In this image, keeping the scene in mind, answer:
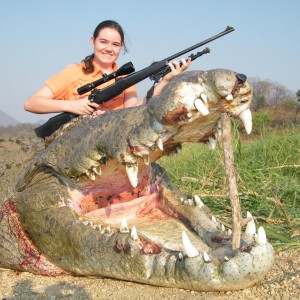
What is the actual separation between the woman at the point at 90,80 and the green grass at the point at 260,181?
107cm

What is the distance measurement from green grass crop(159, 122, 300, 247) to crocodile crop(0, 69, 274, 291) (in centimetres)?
62

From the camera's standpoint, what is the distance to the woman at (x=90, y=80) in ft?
13.2

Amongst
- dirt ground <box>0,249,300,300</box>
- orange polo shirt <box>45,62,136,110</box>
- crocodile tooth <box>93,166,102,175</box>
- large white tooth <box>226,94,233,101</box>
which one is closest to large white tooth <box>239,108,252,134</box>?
large white tooth <box>226,94,233,101</box>

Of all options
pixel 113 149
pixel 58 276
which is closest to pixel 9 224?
pixel 58 276

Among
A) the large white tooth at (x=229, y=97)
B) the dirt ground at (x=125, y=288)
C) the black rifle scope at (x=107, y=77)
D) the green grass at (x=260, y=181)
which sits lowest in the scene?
the green grass at (x=260, y=181)

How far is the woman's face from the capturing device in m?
4.42

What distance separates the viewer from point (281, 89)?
34.0m

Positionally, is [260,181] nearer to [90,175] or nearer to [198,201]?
[198,201]

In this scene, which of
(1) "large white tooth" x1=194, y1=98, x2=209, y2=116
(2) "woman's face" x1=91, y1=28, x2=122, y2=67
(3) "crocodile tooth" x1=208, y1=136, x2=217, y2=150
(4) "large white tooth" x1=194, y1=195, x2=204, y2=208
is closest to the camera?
(1) "large white tooth" x1=194, y1=98, x2=209, y2=116

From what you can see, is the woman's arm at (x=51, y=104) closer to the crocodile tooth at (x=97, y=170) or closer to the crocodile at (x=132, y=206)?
the crocodile at (x=132, y=206)

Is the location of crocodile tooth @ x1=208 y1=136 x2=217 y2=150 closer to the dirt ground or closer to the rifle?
the dirt ground

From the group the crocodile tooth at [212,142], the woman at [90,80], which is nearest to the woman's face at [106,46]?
the woman at [90,80]

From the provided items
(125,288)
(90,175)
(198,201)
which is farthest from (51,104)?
(125,288)

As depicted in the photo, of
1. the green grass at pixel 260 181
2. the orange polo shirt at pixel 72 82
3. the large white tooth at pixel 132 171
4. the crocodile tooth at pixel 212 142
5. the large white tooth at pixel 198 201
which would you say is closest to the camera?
the large white tooth at pixel 132 171
